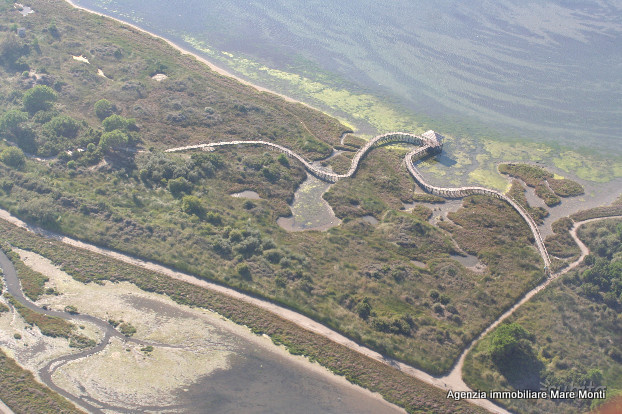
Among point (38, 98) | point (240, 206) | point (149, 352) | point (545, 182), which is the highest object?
point (545, 182)

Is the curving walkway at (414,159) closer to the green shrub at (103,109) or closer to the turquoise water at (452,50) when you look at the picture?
the turquoise water at (452,50)

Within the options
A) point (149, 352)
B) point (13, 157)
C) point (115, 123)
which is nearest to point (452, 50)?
point (115, 123)

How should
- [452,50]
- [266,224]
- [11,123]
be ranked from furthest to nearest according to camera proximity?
[452,50] < [11,123] < [266,224]

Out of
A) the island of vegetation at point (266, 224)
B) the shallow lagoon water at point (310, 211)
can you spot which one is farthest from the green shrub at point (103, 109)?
the shallow lagoon water at point (310, 211)

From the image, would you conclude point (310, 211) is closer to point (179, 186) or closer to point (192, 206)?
point (192, 206)

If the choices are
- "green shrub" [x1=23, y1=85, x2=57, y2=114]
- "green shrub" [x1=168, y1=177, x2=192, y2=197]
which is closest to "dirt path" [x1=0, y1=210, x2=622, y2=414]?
"green shrub" [x1=168, y1=177, x2=192, y2=197]

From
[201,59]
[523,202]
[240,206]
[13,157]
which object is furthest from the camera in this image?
[201,59]
